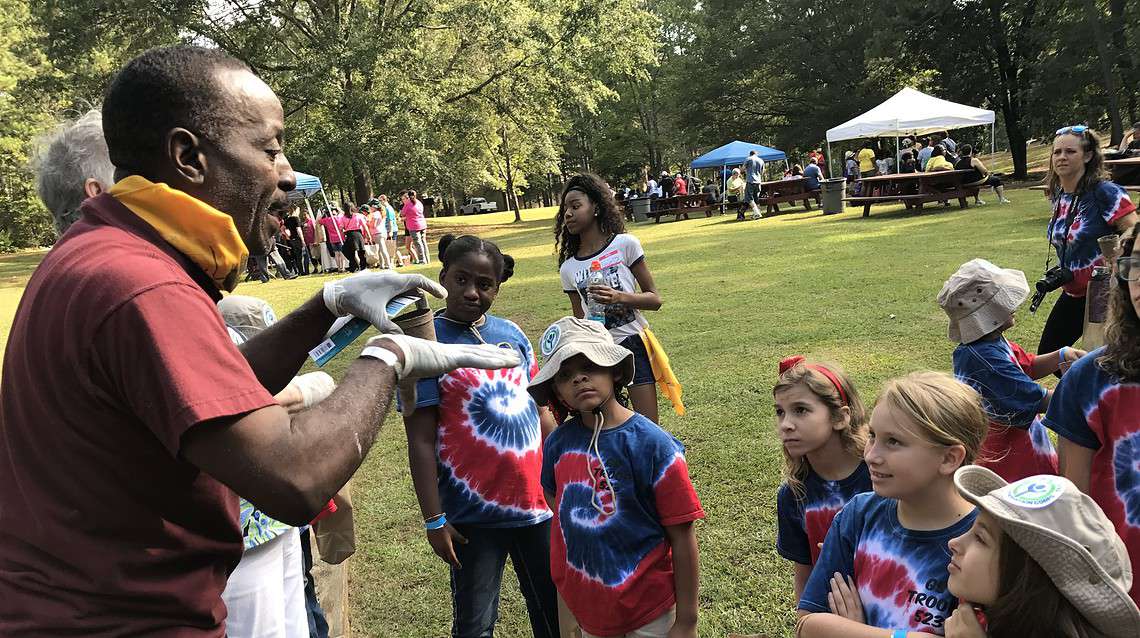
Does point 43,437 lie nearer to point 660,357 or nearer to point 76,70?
point 660,357

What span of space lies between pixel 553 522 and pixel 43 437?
5.73 ft

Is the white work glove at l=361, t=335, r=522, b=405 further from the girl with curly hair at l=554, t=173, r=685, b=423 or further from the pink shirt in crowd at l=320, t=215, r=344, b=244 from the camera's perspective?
the pink shirt in crowd at l=320, t=215, r=344, b=244

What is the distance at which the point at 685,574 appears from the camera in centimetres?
262

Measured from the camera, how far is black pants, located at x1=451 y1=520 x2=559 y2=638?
3061 mm

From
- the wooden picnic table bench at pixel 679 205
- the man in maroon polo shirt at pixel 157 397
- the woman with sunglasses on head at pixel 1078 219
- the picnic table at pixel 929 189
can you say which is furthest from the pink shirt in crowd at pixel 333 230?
the man in maroon polo shirt at pixel 157 397

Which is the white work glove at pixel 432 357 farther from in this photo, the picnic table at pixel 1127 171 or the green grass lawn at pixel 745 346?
the picnic table at pixel 1127 171

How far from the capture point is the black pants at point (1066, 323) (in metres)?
5.08

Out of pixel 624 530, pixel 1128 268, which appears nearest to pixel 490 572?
pixel 624 530

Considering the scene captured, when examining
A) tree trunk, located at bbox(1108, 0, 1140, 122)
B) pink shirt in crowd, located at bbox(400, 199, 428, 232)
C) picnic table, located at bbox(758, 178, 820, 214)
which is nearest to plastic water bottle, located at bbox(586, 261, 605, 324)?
pink shirt in crowd, located at bbox(400, 199, 428, 232)

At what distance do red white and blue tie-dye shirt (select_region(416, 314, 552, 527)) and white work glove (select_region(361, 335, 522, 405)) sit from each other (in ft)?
3.84

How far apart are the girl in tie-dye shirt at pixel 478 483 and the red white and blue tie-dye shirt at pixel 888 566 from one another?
122cm

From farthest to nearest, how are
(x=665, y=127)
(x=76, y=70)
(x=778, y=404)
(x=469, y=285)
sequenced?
(x=665, y=127), (x=76, y=70), (x=469, y=285), (x=778, y=404)

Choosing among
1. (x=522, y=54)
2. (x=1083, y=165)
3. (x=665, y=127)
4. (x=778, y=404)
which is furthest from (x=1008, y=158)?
(x=778, y=404)

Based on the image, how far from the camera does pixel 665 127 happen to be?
56750 millimetres
